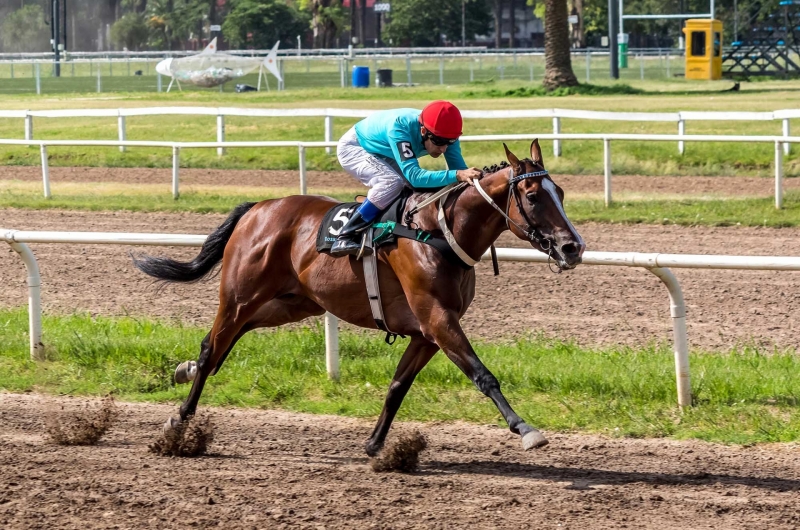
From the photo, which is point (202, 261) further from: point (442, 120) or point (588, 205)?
point (588, 205)

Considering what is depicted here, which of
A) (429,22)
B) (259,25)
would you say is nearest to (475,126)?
(259,25)

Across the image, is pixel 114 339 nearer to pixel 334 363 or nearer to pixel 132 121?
pixel 334 363

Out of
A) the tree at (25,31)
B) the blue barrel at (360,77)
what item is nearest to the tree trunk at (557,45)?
the blue barrel at (360,77)

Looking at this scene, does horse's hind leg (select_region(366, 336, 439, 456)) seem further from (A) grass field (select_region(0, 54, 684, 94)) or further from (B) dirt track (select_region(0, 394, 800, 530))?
(A) grass field (select_region(0, 54, 684, 94))

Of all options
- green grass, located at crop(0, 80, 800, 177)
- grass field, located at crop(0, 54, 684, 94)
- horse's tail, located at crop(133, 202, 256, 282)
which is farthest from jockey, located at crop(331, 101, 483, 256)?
grass field, located at crop(0, 54, 684, 94)

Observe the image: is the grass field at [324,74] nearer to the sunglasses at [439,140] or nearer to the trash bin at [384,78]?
the trash bin at [384,78]

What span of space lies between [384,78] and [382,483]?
1418 inches

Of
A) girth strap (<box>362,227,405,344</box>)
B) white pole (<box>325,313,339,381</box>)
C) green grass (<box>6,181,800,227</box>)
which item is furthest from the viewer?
green grass (<box>6,181,800,227</box>)

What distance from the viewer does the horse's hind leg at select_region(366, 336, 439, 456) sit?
580cm

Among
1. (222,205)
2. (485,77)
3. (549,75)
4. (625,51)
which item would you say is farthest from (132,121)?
(625,51)

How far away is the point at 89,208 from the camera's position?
48.6 ft

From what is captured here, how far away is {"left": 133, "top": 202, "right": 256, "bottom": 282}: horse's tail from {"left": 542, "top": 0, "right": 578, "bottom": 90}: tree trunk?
22.3 metres

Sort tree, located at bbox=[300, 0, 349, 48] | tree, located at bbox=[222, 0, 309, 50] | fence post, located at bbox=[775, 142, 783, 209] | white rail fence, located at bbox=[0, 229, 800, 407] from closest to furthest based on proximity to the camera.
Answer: white rail fence, located at bbox=[0, 229, 800, 407] → fence post, located at bbox=[775, 142, 783, 209] → tree, located at bbox=[300, 0, 349, 48] → tree, located at bbox=[222, 0, 309, 50]

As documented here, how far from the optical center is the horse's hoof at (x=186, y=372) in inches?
251
